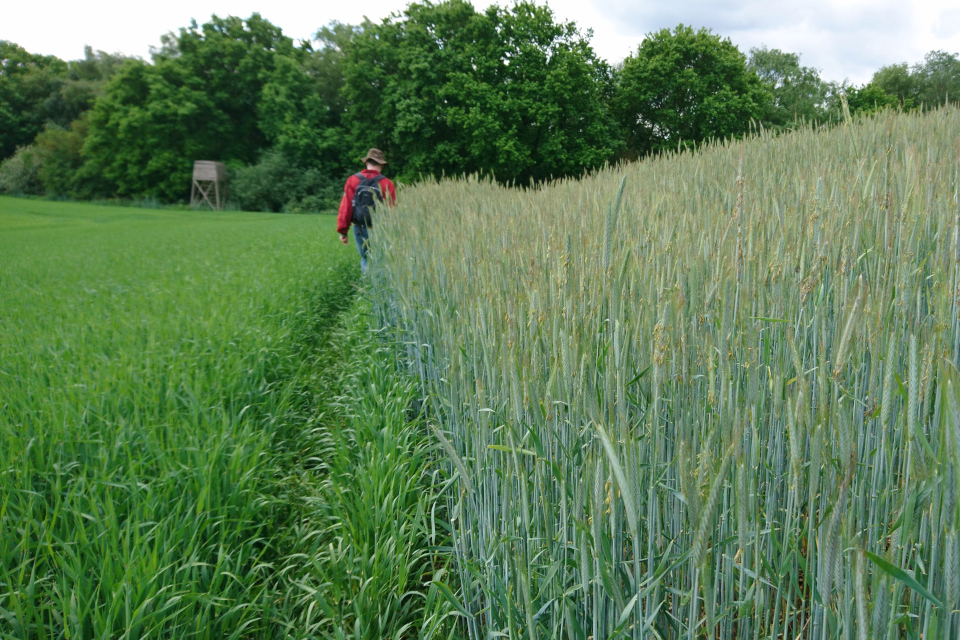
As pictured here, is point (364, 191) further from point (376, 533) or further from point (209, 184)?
point (209, 184)

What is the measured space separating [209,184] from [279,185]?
18.1 ft

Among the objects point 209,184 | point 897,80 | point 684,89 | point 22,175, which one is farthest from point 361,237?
point 897,80

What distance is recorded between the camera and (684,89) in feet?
99.8

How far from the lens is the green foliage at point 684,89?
93.9ft

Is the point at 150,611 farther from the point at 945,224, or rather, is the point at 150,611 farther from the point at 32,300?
the point at 32,300

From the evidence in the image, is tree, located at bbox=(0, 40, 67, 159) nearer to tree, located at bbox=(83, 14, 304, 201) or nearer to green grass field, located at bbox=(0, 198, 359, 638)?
tree, located at bbox=(83, 14, 304, 201)

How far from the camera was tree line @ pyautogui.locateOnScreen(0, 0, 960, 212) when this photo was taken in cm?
2850

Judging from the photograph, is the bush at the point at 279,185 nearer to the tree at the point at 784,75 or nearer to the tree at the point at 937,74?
the tree at the point at 784,75

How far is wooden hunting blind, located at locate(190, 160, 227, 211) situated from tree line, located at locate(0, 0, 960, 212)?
1017 mm

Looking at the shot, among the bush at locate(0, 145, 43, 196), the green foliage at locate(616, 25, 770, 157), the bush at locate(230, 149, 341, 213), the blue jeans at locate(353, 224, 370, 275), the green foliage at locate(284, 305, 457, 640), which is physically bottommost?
the green foliage at locate(284, 305, 457, 640)

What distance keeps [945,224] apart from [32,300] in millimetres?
7241

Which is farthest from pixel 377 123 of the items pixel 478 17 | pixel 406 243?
pixel 406 243

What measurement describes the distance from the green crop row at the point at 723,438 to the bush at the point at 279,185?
31784mm

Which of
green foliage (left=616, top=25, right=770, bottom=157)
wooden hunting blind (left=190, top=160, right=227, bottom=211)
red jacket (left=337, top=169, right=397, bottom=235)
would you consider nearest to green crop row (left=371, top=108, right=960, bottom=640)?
red jacket (left=337, top=169, right=397, bottom=235)
